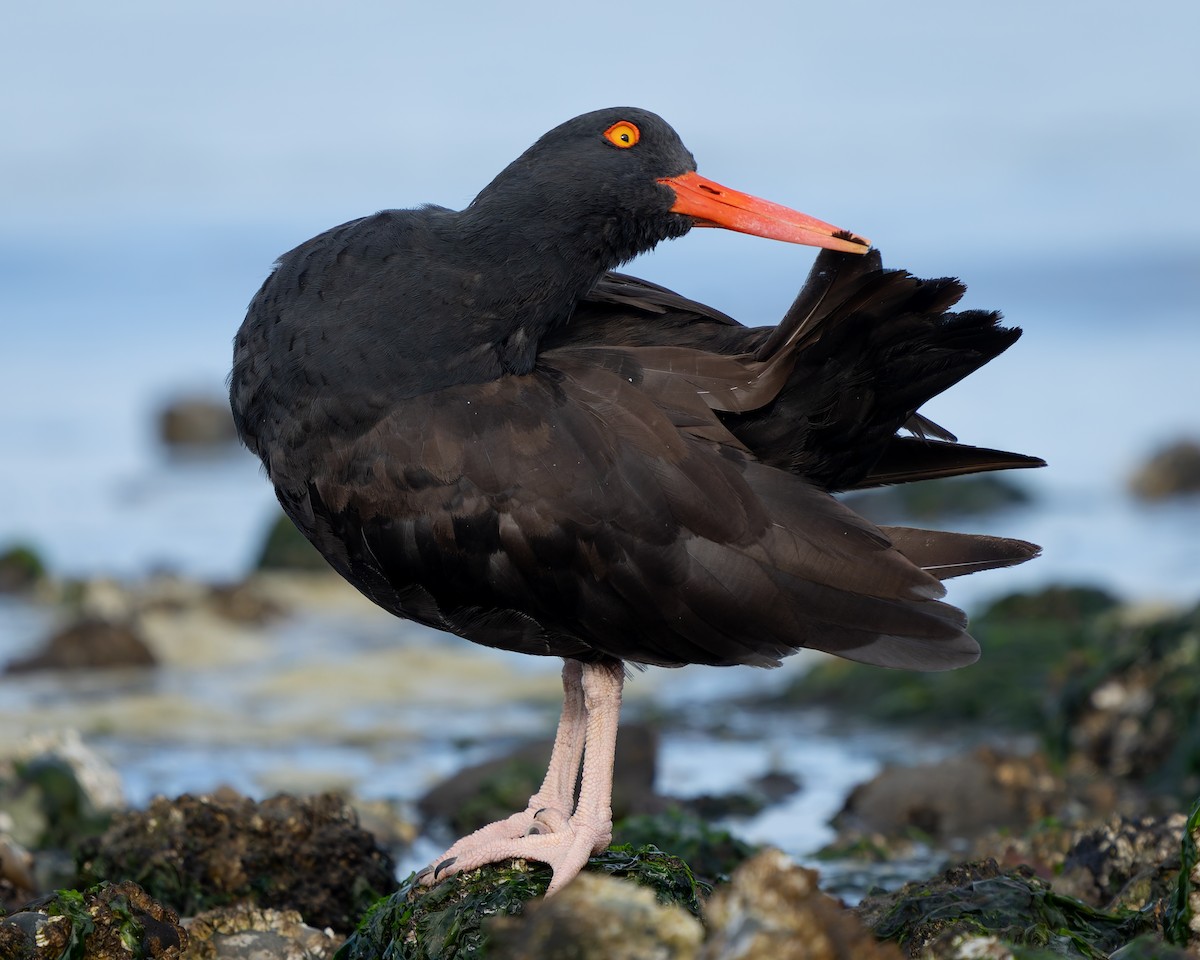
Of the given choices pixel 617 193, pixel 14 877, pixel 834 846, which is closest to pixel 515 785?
pixel 834 846

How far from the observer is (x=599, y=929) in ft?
9.57

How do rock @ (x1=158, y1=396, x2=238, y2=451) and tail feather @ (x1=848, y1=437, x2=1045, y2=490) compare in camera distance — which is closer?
tail feather @ (x1=848, y1=437, x2=1045, y2=490)

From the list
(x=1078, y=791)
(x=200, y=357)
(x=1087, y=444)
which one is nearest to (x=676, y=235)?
(x=1078, y=791)

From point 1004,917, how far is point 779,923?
1597mm

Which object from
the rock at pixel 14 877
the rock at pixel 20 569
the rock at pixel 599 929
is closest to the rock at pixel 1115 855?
the rock at pixel 599 929

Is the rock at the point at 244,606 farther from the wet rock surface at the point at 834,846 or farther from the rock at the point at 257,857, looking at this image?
the rock at the point at 257,857

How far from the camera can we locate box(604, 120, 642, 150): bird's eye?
15.7ft

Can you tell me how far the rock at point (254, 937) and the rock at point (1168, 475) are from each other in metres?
11.7

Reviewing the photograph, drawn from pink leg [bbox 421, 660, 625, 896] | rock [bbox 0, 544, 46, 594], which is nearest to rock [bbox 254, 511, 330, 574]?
rock [bbox 0, 544, 46, 594]

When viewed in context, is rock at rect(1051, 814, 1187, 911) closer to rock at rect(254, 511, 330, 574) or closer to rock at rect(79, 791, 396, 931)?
rock at rect(79, 791, 396, 931)

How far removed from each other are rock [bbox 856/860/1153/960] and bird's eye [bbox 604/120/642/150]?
2.30 meters

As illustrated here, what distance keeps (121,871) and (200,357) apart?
21.3 metres

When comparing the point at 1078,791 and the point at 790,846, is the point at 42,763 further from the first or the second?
the point at 1078,791

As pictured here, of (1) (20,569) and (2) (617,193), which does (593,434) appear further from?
(1) (20,569)
